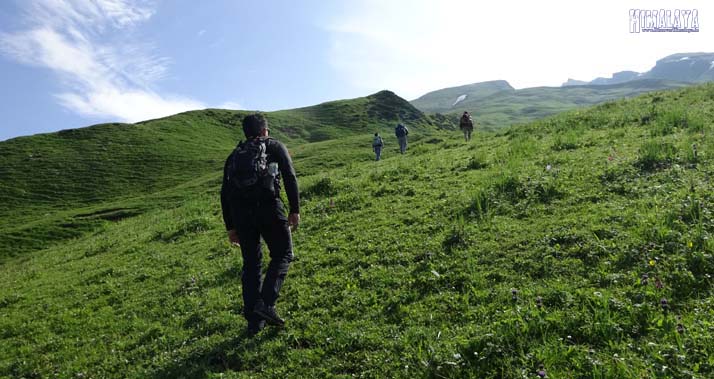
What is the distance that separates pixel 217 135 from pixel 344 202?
94433mm

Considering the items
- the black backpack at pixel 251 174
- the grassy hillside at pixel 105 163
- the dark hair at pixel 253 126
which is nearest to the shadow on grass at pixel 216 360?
the black backpack at pixel 251 174

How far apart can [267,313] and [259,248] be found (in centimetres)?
106

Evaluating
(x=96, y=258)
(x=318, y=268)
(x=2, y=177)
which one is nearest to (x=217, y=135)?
(x=2, y=177)

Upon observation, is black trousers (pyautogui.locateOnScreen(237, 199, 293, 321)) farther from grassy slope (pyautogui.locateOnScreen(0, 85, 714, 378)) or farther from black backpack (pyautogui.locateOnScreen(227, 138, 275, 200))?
grassy slope (pyautogui.locateOnScreen(0, 85, 714, 378))

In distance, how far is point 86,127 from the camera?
9525cm

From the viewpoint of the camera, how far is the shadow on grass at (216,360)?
21.7 ft

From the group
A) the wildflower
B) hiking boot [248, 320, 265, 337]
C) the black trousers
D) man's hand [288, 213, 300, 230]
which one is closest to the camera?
the wildflower

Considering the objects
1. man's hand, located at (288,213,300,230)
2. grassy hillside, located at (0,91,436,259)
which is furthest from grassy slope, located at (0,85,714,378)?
grassy hillside, located at (0,91,436,259)

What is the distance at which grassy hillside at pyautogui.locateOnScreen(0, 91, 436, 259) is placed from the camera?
49.7 m

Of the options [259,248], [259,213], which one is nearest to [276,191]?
[259,213]

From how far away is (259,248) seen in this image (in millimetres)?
7285

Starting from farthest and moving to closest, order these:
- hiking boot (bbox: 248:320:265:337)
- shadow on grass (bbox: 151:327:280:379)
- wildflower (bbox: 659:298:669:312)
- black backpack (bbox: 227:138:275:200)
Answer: hiking boot (bbox: 248:320:265:337)
black backpack (bbox: 227:138:275:200)
shadow on grass (bbox: 151:327:280:379)
wildflower (bbox: 659:298:669:312)

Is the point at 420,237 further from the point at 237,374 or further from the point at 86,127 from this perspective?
the point at 86,127

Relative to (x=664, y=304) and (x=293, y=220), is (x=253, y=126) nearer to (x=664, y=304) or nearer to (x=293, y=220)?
(x=293, y=220)
